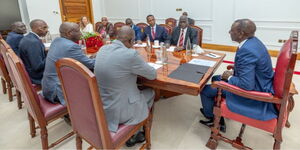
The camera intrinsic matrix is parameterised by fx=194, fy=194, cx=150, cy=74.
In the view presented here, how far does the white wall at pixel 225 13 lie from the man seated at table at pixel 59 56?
426 centimetres

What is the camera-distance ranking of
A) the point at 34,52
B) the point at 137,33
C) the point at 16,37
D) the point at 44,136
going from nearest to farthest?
1. the point at 44,136
2. the point at 34,52
3. the point at 16,37
4. the point at 137,33

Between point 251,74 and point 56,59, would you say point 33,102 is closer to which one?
point 56,59

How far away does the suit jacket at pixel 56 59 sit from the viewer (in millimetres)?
1675

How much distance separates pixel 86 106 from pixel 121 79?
316 millimetres

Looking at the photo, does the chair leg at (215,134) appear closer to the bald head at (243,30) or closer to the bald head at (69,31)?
the bald head at (243,30)

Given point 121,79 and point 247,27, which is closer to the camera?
point 121,79

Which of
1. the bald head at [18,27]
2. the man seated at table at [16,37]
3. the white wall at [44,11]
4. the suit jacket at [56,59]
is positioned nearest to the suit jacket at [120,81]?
the suit jacket at [56,59]

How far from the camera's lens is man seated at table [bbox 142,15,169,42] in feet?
11.6

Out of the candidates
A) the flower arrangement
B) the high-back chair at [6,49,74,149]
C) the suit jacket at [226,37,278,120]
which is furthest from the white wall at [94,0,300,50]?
the high-back chair at [6,49,74,149]

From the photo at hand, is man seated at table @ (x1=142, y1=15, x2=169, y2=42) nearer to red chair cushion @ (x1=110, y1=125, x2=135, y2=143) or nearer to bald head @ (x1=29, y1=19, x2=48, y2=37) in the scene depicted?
bald head @ (x1=29, y1=19, x2=48, y2=37)

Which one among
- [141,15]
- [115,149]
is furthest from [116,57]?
[141,15]

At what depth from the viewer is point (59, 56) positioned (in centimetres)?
167

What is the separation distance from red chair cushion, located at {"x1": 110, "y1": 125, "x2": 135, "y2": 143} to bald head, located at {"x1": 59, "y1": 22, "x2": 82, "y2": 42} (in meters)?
1.01

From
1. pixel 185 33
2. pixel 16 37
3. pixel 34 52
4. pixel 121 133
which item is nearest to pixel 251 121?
pixel 121 133
